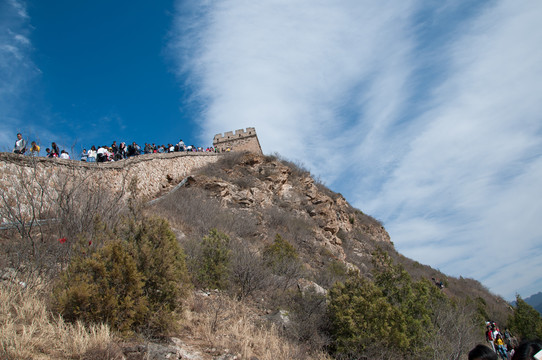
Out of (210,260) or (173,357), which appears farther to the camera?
(210,260)

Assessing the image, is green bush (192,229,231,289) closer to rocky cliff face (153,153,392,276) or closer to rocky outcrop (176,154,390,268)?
rocky cliff face (153,153,392,276)

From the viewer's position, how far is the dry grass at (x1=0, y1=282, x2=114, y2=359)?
3.58m

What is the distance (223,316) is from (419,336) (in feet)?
15.3

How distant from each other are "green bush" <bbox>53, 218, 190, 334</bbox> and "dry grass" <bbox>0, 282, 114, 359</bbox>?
207 mm

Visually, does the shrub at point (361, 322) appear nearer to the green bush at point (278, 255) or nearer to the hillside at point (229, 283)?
the hillside at point (229, 283)

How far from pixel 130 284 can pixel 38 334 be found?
1.14 metres

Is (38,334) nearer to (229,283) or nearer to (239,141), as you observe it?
(229,283)

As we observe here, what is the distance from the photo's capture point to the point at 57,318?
14.5 ft

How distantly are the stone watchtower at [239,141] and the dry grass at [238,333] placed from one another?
30790 mm

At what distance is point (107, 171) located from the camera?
14891mm

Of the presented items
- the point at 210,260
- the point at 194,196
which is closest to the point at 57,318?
the point at 210,260

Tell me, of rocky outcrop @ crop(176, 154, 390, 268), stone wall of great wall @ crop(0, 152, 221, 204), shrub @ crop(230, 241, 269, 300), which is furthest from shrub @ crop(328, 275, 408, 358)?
rocky outcrop @ crop(176, 154, 390, 268)

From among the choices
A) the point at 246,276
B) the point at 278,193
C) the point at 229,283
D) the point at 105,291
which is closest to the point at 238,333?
the point at 105,291

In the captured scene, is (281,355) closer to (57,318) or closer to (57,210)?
(57,318)
